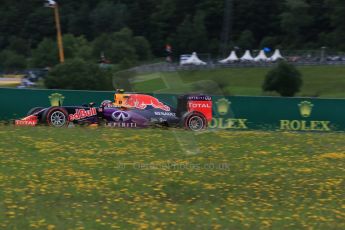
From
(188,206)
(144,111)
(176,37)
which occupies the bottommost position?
(188,206)

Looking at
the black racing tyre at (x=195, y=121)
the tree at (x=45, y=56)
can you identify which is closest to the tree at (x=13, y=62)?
the tree at (x=45, y=56)

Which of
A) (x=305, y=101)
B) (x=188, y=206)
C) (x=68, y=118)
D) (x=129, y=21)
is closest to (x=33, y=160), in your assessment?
(x=188, y=206)

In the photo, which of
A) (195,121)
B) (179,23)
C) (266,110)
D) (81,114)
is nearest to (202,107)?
(195,121)

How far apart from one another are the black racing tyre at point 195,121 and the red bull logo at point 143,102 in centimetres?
67

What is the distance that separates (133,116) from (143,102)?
51 centimetres

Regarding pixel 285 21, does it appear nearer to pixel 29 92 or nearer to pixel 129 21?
pixel 129 21

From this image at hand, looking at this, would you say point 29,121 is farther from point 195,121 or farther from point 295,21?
point 295,21

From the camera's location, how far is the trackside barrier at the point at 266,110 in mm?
20000

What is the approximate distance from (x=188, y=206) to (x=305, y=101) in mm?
13231

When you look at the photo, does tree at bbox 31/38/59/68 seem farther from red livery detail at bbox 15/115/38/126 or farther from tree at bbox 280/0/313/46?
red livery detail at bbox 15/115/38/126

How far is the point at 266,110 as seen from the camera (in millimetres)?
20266

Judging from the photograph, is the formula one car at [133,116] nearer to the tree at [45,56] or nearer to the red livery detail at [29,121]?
the red livery detail at [29,121]

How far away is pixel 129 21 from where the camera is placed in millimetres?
128375

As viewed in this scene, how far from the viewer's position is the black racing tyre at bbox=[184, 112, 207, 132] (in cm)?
1759
